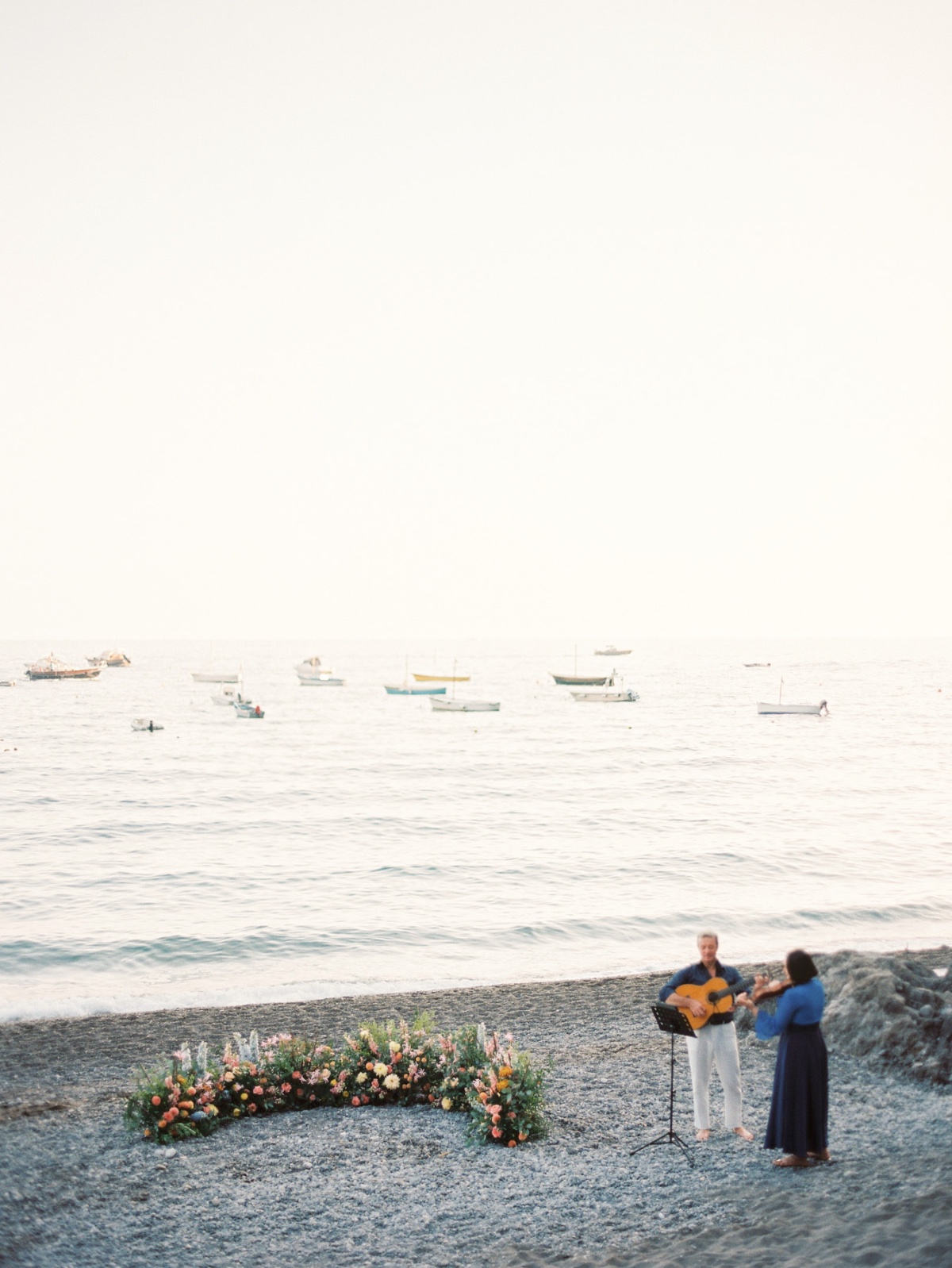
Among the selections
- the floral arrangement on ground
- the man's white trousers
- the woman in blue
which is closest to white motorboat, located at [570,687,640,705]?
the floral arrangement on ground

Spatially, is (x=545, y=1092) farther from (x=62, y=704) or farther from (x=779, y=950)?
(x=62, y=704)

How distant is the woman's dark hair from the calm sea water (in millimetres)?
9505

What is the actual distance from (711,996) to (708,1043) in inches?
20.2

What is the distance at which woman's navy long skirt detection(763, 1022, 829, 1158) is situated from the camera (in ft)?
24.5

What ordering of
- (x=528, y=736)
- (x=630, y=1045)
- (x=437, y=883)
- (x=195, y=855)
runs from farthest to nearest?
(x=528, y=736) → (x=195, y=855) → (x=437, y=883) → (x=630, y=1045)

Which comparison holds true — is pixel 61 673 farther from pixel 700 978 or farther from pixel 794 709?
pixel 700 978

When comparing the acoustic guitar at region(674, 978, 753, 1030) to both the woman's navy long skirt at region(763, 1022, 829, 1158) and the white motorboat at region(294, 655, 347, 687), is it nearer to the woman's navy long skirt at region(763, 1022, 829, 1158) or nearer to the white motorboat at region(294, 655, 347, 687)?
the woman's navy long skirt at region(763, 1022, 829, 1158)

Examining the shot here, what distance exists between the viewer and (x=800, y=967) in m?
7.31

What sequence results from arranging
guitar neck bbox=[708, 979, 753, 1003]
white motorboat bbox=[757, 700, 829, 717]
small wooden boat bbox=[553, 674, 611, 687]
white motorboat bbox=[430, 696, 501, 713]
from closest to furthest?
guitar neck bbox=[708, 979, 753, 1003]
white motorboat bbox=[757, 700, 829, 717]
white motorboat bbox=[430, 696, 501, 713]
small wooden boat bbox=[553, 674, 611, 687]

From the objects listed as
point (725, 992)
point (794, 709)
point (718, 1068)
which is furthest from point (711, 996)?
point (794, 709)

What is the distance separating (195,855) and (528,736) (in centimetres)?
4324

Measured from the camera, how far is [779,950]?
17.9m

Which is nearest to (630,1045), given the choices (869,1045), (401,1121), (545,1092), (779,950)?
(545,1092)

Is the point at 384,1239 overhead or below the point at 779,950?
overhead
